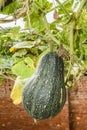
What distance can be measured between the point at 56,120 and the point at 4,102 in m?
0.49

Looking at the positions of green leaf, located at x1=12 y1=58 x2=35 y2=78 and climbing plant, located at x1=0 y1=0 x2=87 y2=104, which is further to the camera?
green leaf, located at x1=12 y1=58 x2=35 y2=78

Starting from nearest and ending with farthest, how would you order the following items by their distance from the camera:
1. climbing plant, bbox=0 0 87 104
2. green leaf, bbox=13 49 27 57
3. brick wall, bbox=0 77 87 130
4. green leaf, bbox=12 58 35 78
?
climbing plant, bbox=0 0 87 104, green leaf, bbox=12 58 35 78, green leaf, bbox=13 49 27 57, brick wall, bbox=0 77 87 130

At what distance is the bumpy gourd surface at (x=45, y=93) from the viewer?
998mm

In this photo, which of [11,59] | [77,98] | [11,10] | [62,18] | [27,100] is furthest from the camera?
[77,98]

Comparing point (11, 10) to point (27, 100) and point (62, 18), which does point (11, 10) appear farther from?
point (27, 100)

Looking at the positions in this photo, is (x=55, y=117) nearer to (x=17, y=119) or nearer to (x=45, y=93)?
(x=17, y=119)

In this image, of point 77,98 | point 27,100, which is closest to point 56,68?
point 27,100

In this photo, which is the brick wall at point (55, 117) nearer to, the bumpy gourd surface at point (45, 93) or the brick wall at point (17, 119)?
the brick wall at point (17, 119)

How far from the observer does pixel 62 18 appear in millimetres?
1622

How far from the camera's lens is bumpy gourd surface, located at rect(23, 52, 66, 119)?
3.27 ft

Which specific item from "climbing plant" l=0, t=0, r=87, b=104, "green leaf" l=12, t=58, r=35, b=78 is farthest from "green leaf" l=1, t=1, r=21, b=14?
"green leaf" l=12, t=58, r=35, b=78

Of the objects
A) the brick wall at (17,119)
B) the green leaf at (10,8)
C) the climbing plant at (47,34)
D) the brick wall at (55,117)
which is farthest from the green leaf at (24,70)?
the brick wall at (17,119)

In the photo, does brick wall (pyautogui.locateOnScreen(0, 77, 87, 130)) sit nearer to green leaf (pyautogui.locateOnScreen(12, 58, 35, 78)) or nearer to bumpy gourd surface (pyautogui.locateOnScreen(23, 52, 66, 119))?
green leaf (pyautogui.locateOnScreen(12, 58, 35, 78))

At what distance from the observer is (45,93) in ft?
3.34
